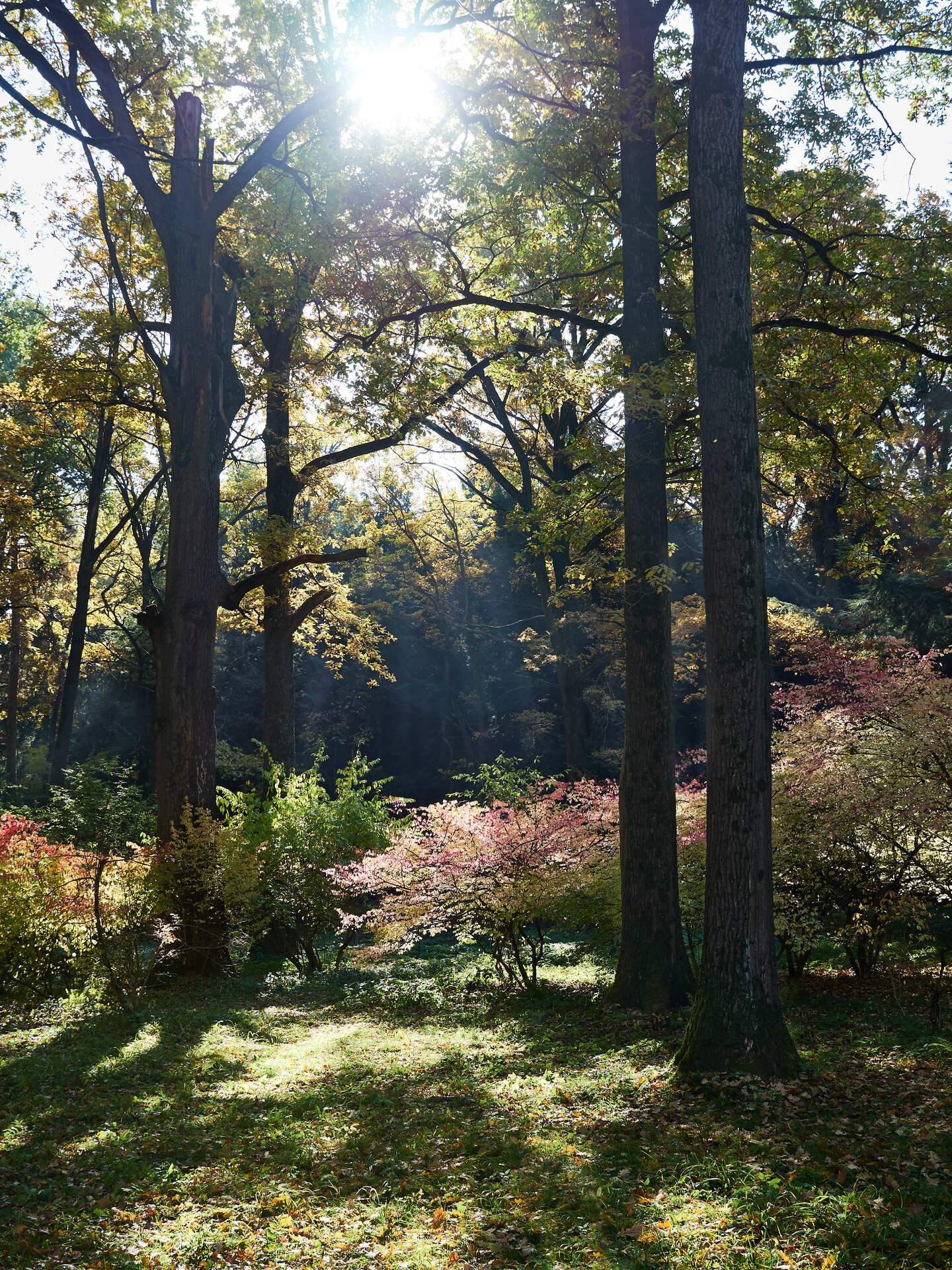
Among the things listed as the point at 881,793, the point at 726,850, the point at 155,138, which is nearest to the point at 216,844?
the point at 726,850

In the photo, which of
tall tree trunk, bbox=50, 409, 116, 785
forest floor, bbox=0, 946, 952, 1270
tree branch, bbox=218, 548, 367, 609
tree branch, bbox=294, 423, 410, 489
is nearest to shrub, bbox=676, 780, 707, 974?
forest floor, bbox=0, 946, 952, 1270

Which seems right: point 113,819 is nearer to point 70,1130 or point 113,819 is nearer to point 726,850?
point 70,1130

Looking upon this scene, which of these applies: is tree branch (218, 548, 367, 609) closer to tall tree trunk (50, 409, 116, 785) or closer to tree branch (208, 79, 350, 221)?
tree branch (208, 79, 350, 221)

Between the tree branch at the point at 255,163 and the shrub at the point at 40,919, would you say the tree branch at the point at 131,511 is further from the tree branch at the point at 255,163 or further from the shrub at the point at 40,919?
the shrub at the point at 40,919

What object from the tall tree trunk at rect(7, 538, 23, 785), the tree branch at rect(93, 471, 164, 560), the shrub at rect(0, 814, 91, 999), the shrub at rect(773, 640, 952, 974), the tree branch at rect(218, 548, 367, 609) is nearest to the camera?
the shrub at rect(773, 640, 952, 974)

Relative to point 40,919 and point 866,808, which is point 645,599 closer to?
point 866,808

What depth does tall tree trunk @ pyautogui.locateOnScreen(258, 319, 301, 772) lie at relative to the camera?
13734 millimetres

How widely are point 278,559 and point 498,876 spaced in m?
7.53

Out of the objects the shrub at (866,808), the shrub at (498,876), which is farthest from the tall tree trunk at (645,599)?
the shrub at (866,808)

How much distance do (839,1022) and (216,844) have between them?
21.2 feet

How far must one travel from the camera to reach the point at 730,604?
5527mm

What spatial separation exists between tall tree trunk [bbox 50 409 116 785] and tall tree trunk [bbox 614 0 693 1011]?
1416cm

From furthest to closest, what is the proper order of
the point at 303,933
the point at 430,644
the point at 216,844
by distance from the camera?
the point at 430,644 < the point at 303,933 < the point at 216,844

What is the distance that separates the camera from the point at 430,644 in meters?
27.4
